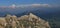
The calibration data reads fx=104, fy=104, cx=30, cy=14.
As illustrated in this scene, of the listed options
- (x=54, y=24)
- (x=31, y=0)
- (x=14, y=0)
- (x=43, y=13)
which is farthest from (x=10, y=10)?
(x=54, y=24)

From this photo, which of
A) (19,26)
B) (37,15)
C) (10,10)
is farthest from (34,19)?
(10,10)

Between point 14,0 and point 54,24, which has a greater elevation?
point 14,0

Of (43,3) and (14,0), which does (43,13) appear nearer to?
(43,3)

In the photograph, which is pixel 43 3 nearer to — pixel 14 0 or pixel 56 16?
pixel 56 16

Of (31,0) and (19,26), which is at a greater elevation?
(31,0)

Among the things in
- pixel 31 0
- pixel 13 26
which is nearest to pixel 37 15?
pixel 31 0

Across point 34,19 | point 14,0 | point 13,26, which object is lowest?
point 13,26
